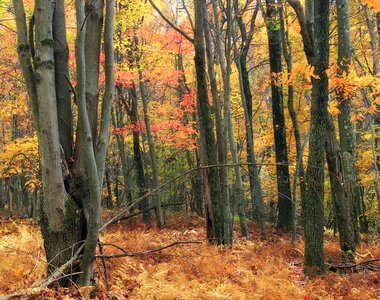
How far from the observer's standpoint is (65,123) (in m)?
3.66

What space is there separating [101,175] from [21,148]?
11.6 m

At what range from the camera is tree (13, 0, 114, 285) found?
3.22m

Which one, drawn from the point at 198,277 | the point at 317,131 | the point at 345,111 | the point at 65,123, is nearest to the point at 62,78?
the point at 65,123

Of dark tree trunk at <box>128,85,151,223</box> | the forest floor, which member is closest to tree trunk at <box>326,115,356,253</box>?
the forest floor

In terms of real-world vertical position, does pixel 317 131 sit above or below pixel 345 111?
below

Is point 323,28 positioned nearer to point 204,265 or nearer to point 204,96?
point 204,96

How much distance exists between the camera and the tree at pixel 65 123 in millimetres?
3223

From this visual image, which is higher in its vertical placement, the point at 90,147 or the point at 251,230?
the point at 90,147

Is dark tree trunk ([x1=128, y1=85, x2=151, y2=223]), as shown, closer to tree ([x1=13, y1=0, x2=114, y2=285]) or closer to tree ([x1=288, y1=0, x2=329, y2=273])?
tree ([x1=288, y1=0, x2=329, y2=273])

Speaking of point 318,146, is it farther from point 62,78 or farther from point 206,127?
point 62,78

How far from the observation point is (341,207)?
617 centimetres

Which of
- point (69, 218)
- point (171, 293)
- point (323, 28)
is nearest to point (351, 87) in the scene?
point (323, 28)

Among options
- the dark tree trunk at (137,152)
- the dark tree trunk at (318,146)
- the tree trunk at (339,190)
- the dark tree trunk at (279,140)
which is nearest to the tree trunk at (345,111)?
the tree trunk at (339,190)

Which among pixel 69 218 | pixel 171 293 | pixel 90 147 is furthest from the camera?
pixel 171 293
